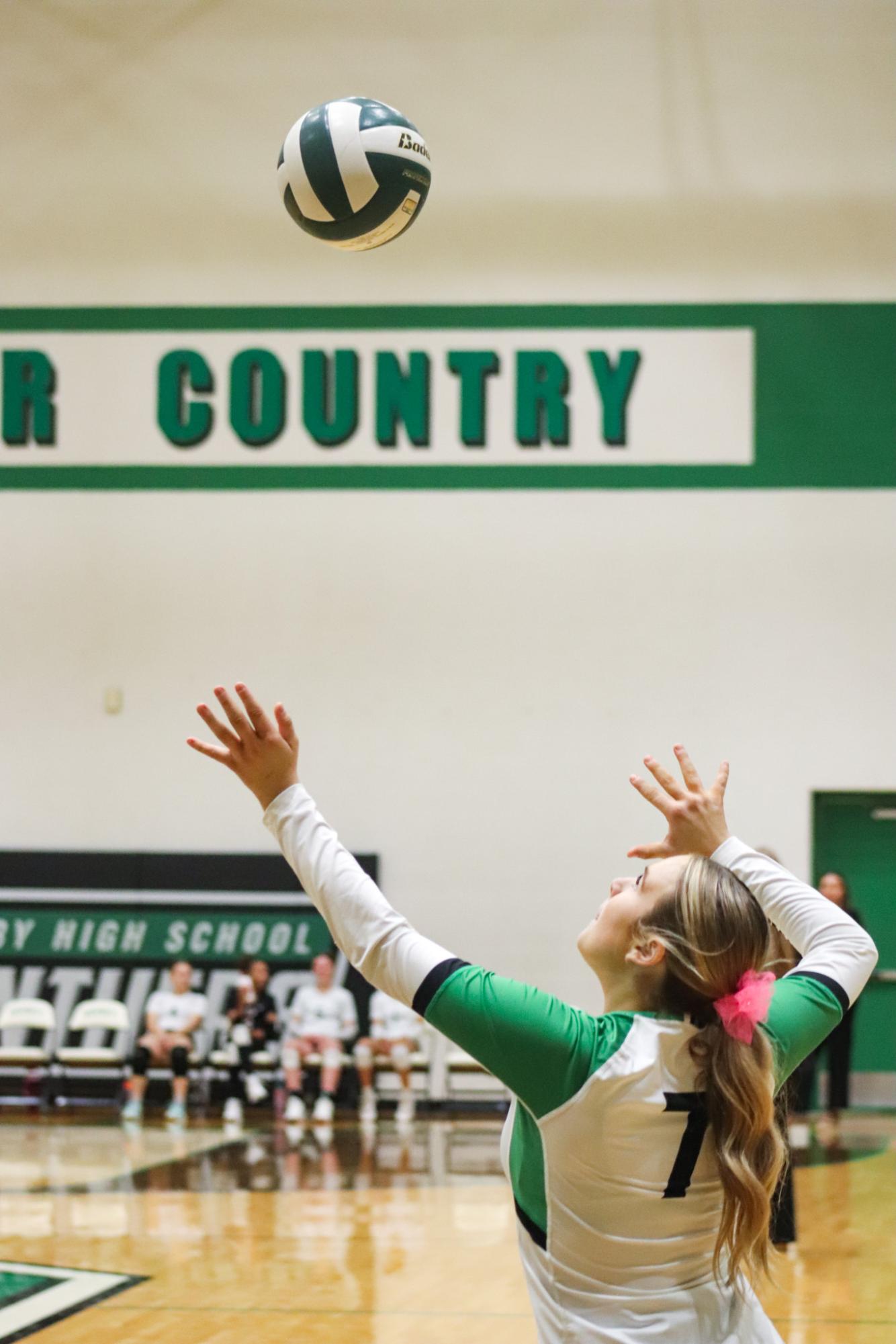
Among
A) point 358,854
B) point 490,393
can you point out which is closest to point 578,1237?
point 358,854

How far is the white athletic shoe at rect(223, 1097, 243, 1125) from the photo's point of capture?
32.3 ft

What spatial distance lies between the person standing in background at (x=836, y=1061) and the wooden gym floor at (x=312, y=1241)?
0.50m

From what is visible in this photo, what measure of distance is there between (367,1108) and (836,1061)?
325 cm

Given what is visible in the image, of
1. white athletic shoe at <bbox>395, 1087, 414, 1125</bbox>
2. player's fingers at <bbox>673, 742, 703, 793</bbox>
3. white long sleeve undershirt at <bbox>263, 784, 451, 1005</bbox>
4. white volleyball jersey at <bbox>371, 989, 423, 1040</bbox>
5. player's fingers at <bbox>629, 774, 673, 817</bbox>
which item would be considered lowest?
white athletic shoe at <bbox>395, 1087, 414, 1125</bbox>

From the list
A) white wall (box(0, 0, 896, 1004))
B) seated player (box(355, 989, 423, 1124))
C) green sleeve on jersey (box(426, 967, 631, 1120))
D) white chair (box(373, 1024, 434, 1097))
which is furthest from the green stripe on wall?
green sleeve on jersey (box(426, 967, 631, 1120))

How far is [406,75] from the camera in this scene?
37.3ft

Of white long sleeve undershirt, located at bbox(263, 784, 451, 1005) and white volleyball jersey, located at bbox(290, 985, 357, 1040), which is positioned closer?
white long sleeve undershirt, located at bbox(263, 784, 451, 1005)

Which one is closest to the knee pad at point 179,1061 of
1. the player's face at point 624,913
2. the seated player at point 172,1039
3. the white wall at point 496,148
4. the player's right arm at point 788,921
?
the seated player at point 172,1039

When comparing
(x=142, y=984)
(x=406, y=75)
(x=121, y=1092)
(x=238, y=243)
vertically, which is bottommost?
(x=121, y=1092)

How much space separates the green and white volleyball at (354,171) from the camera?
5.55 metres

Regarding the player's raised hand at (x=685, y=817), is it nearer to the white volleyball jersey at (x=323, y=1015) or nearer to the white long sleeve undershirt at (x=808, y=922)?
the white long sleeve undershirt at (x=808, y=922)

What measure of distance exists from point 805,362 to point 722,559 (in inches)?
66.7

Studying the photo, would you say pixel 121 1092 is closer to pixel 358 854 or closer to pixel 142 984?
pixel 142 984

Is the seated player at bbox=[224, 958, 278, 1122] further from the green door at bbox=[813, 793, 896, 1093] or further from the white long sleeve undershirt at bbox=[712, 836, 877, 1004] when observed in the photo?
the white long sleeve undershirt at bbox=[712, 836, 877, 1004]
